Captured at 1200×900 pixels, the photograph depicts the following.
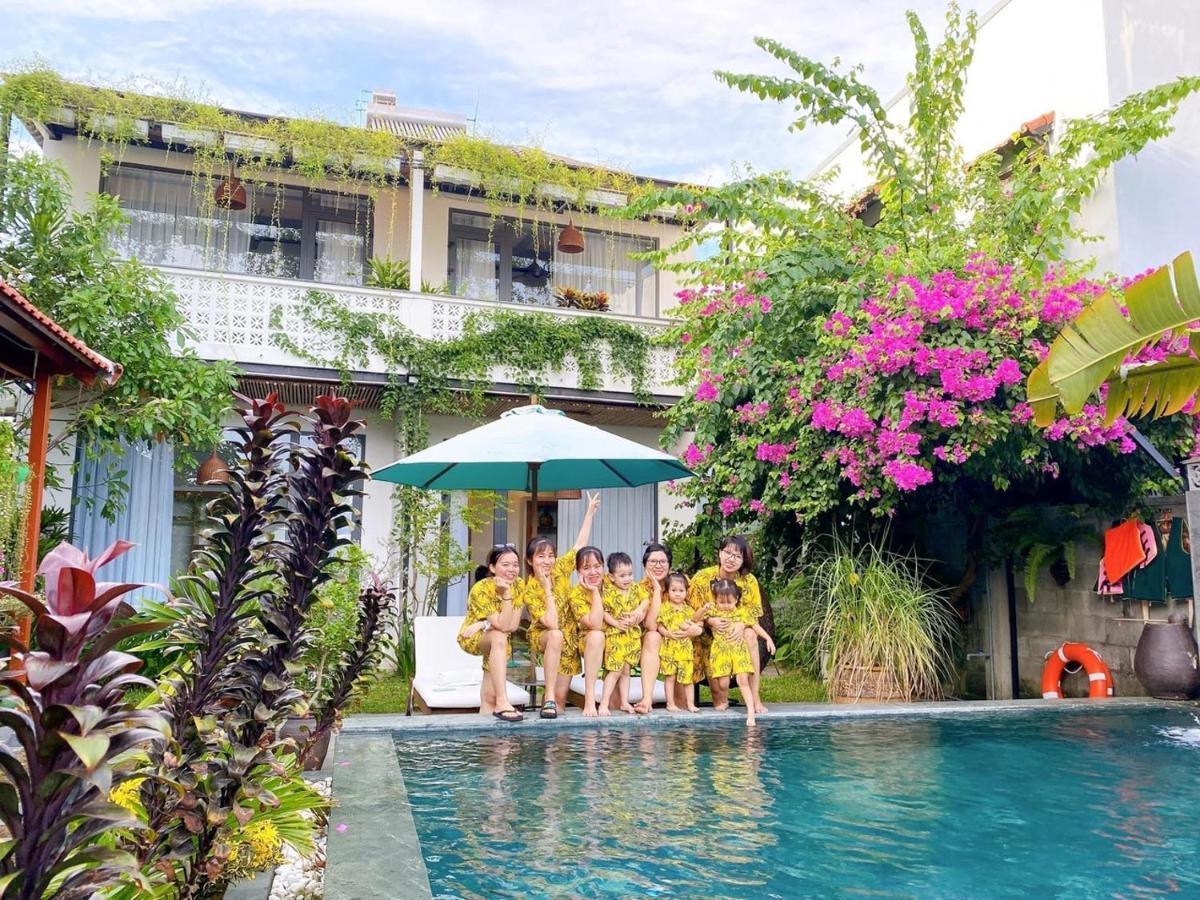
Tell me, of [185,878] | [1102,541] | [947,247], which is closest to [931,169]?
[947,247]

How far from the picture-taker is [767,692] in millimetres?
9438

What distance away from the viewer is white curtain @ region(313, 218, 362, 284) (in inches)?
557

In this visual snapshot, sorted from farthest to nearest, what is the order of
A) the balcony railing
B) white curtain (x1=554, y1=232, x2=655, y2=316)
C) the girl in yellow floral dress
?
1. white curtain (x1=554, y1=232, x2=655, y2=316)
2. the balcony railing
3. the girl in yellow floral dress

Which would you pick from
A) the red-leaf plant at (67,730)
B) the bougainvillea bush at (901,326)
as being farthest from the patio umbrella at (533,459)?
the red-leaf plant at (67,730)

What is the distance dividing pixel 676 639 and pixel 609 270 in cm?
967

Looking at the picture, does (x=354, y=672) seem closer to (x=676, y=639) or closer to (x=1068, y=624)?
(x=676, y=639)

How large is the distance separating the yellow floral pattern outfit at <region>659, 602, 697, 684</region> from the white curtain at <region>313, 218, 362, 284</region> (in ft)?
30.3

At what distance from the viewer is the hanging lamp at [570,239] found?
46.4 ft

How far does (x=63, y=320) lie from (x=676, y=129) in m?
16.9

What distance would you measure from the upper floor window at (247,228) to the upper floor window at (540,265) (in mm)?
1616

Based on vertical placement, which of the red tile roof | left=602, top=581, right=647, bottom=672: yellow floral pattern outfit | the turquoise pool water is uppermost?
the red tile roof

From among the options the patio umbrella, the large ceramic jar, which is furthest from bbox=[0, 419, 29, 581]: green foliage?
the large ceramic jar

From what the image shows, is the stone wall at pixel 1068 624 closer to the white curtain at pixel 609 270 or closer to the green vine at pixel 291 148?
the green vine at pixel 291 148

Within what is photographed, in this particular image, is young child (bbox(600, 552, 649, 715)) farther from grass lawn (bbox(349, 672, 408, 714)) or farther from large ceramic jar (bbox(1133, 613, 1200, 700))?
large ceramic jar (bbox(1133, 613, 1200, 700))
